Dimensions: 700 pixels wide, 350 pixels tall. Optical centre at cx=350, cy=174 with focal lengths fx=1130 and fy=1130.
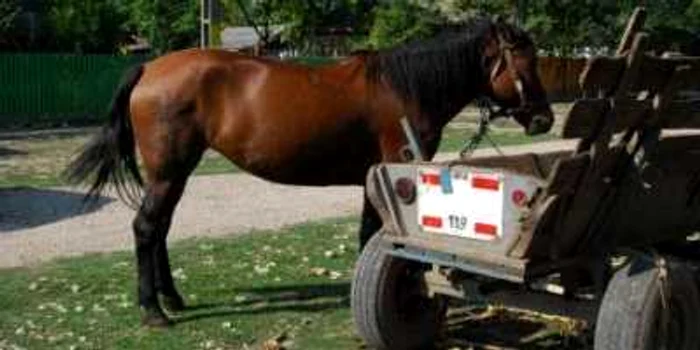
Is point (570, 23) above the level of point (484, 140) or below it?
below

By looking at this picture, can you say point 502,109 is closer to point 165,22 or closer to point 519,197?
point 519,197

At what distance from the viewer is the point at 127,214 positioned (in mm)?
12820

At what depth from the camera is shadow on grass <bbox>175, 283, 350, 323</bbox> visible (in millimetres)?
8359

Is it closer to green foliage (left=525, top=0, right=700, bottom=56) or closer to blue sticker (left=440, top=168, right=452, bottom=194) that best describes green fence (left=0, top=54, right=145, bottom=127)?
green foliage (left=525, top=0, right=700, bottom=56)

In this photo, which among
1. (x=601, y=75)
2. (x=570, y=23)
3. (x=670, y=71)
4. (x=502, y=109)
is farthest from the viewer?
(x=570, y=23)

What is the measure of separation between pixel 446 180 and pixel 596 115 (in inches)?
38.4

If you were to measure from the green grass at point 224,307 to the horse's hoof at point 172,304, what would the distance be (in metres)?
0.11

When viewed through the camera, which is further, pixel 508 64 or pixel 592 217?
pixel 508 64

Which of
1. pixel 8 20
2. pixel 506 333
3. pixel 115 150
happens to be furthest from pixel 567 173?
pixel 8 20

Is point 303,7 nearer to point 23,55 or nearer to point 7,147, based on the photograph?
point 23,55

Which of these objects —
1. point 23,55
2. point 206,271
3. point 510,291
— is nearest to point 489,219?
point 510,291

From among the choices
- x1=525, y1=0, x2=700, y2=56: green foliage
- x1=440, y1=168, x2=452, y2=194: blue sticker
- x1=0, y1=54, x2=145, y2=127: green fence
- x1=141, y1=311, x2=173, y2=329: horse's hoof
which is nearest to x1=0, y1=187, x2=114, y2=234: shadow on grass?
x1=141, y1=311, x2=173, y2=329: horse's hoof

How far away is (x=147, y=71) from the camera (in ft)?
27.7

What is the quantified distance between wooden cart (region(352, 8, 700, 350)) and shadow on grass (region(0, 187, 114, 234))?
6.25 m
